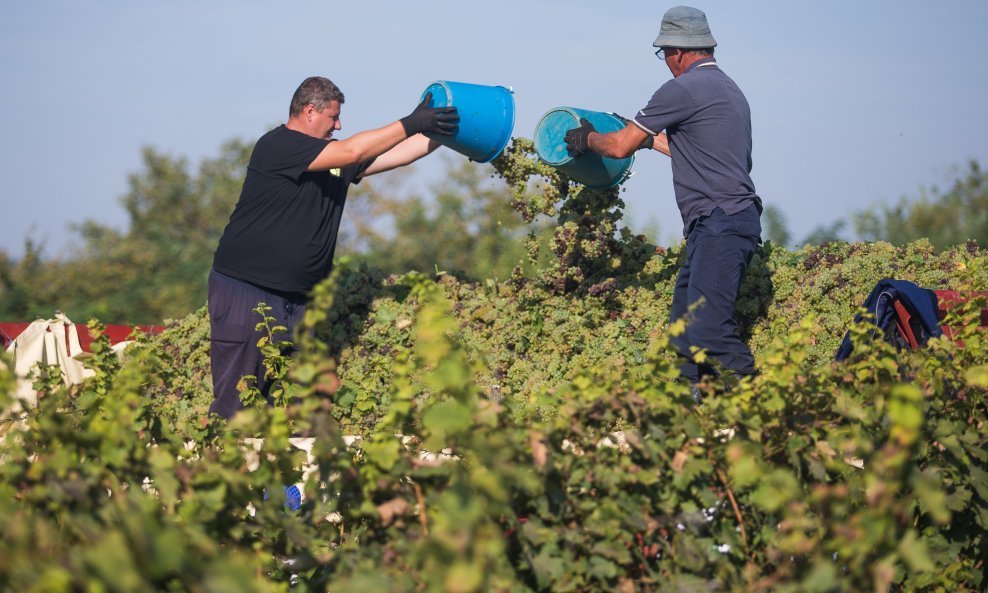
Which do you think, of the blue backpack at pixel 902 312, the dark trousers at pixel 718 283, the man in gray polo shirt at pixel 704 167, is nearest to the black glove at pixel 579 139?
the man in gray polo shirt at pixel 704 167

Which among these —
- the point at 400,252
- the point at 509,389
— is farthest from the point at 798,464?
the point at 400,252

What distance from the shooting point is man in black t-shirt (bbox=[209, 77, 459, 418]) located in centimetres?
523

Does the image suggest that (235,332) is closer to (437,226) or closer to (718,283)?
(718,283)

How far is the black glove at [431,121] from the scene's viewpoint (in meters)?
5.18

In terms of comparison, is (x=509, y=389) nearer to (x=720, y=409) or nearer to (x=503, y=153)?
(x=503, y=153)

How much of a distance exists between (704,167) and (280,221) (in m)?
2.21

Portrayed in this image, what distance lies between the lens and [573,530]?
245 centimetres

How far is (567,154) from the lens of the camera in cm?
535

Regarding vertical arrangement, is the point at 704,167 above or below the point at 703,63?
below

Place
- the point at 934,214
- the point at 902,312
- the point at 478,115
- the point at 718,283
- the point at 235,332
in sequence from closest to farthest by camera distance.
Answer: the point at 902,312 → the point at 718,283 → the point at 235,332 → the point at 478,115 → the point at 934,214

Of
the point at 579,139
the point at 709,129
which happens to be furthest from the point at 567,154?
the point at 709,129

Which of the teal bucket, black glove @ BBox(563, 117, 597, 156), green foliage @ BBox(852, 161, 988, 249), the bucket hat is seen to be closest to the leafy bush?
the bucket hat

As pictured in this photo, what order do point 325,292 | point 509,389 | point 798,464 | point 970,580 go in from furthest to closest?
point 509,389, point 970,580, point 798,464, point 325,292

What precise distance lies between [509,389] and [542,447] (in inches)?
127
